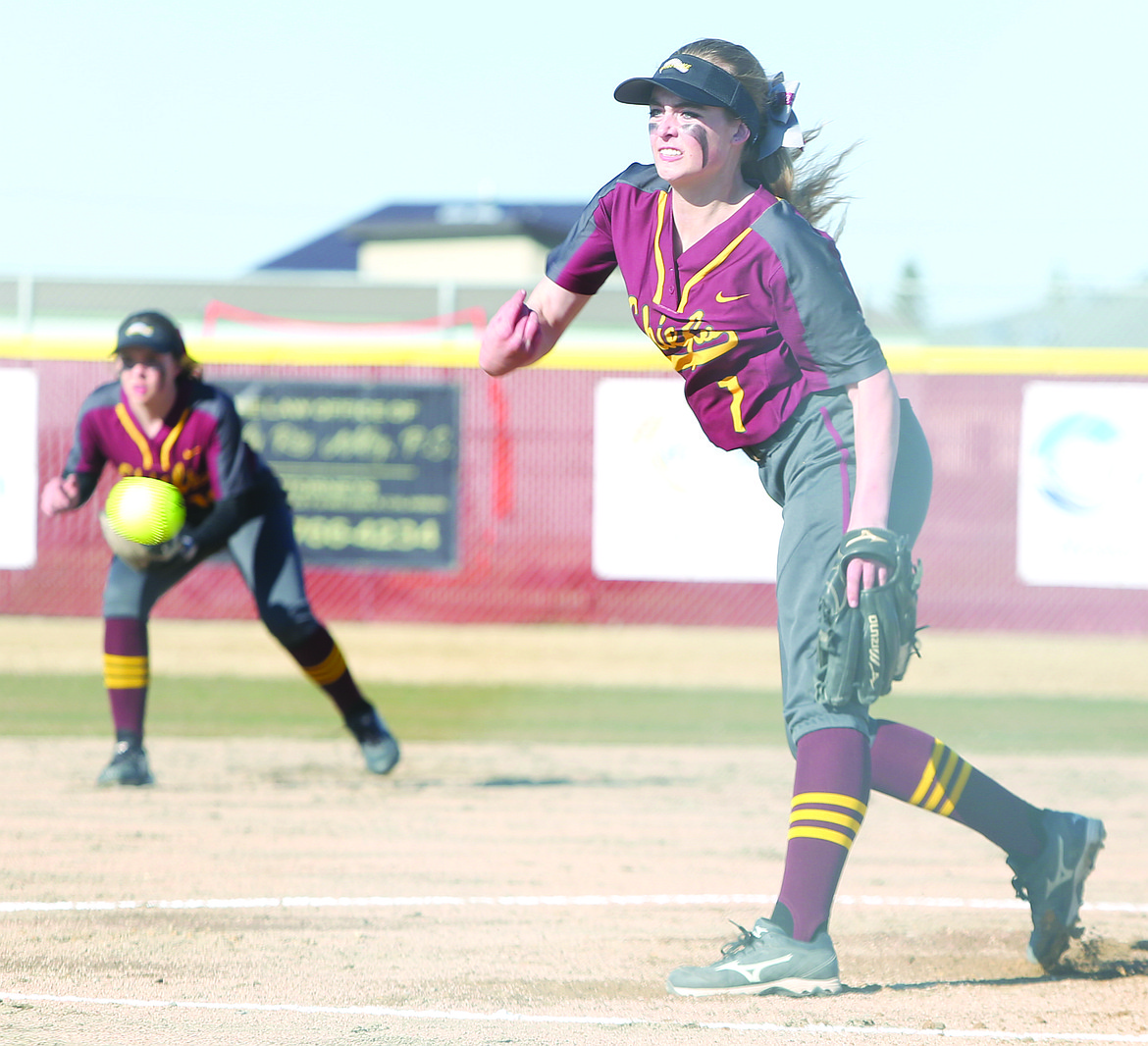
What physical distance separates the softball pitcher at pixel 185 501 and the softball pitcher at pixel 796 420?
111 inches

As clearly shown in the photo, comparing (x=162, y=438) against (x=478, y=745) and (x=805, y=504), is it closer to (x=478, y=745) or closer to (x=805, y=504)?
(x=478, y=745)

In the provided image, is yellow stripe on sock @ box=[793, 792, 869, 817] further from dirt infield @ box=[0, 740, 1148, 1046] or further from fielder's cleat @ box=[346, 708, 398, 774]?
fielder's cleat @ box=[346, 708, 398, 774]

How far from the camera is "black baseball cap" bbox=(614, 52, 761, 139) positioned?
2.98 meters

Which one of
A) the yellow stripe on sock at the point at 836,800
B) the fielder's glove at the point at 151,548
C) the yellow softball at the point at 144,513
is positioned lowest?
the yellow stripe on sock at the point at 836,800

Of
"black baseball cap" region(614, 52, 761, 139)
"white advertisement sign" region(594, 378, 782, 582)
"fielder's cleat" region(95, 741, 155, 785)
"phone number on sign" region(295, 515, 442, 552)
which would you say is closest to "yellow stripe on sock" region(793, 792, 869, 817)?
"black baseball cap" region(614, 52, 761, 139)

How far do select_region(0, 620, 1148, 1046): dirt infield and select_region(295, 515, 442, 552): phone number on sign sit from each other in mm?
6276

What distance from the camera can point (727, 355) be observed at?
3.08 m

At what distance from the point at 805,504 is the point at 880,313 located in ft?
41.8

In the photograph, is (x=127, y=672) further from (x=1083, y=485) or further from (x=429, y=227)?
(x=429, y=227)

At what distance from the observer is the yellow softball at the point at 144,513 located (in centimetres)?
557

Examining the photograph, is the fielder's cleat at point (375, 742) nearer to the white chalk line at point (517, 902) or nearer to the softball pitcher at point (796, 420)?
the white chalk line at point (517, 902)

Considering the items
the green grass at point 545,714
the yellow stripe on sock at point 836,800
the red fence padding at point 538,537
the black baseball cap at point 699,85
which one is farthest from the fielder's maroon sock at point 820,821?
the red fence padding at point 538,537

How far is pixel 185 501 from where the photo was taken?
18.8 ft

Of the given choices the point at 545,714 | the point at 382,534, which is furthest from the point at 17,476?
the point at 545,714
